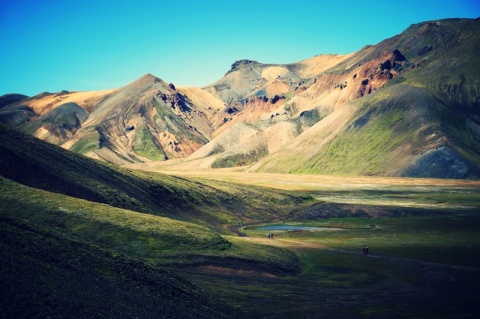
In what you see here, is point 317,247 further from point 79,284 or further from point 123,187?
point 79,284

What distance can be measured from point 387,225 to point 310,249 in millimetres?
44489

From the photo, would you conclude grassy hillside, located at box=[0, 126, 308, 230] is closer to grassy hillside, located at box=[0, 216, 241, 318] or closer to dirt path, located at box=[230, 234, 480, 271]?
dirt path, located at box=[230, 234, 480, 271]

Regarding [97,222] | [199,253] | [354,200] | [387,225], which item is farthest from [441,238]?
[354,200]

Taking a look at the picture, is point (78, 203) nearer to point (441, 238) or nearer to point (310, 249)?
point (310, 249)

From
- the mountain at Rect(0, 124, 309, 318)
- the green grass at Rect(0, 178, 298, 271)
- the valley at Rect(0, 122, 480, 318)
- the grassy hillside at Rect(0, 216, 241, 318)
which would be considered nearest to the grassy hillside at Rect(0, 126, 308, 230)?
the mountain at Rect(0, 124, 309, 318)

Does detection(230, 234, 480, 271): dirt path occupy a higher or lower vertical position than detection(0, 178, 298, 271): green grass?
lower

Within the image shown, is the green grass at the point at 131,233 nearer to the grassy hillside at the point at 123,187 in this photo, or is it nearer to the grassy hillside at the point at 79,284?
the grassy hillside at the point at 79,284

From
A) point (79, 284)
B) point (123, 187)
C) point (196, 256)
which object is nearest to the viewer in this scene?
point (79, 284)

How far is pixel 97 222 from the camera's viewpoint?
76.0 metres

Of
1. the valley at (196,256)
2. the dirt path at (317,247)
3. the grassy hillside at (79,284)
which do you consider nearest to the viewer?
the grassy hillside at (79,284)

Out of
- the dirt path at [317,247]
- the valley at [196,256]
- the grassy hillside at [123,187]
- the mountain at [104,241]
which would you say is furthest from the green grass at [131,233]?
the grassy hillside at [123,187]

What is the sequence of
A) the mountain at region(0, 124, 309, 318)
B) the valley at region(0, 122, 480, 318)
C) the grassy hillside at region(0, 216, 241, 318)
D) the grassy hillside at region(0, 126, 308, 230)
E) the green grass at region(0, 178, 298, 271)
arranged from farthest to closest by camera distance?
1. the grassy hillside at region(0, 126, 308, 230)
2. the green grass at region(0, 178, 298, 271)
3. the valley at region(0, 122, 480, 318)
4. the mountain at region(0, 124, 309, 318)
5. the grassy hillside at region(0, 216, 241, 318)

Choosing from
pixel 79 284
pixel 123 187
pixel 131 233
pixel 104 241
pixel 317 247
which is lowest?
pixel 317 247

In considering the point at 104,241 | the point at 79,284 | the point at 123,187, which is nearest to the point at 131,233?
the point at 104,241
